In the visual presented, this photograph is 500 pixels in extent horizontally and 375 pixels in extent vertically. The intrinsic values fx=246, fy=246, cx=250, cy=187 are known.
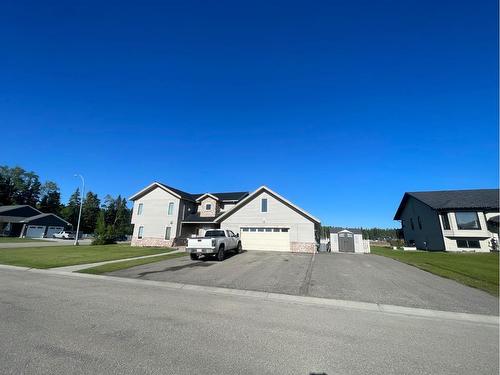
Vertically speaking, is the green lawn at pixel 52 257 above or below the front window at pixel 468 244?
below

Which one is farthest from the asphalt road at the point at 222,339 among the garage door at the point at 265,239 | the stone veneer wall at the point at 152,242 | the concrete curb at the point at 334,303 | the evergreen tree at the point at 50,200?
the evergreen tree at the point at 50,200

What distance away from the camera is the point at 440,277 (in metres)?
12.2

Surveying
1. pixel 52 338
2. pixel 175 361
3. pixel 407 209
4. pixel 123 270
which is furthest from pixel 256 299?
pixel 407 209

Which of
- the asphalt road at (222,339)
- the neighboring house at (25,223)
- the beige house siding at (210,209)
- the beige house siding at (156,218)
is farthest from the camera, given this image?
the neighboring house at (25,223)

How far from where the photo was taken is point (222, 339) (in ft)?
15.1

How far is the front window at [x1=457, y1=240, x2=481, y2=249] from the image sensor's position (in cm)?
2888

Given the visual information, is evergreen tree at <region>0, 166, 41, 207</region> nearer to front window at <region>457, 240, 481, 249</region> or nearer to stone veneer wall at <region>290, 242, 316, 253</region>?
stone veneer wall at <region>290, 242, 316, 253</region>

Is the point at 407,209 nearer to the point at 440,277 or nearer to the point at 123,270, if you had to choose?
the point at 440,277

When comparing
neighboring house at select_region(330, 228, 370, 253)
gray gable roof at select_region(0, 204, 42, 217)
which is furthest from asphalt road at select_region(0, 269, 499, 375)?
gray gable roof at select_region(0, 204, 42, 217)

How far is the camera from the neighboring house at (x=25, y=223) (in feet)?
160

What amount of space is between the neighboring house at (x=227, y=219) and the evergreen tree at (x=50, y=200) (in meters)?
65.0

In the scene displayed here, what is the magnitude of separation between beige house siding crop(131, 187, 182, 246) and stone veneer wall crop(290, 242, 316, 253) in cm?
1501

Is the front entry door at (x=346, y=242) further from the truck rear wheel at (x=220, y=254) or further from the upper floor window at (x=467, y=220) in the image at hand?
the truck rear wheel at (x=220, y=254)

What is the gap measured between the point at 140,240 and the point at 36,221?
3620cm
